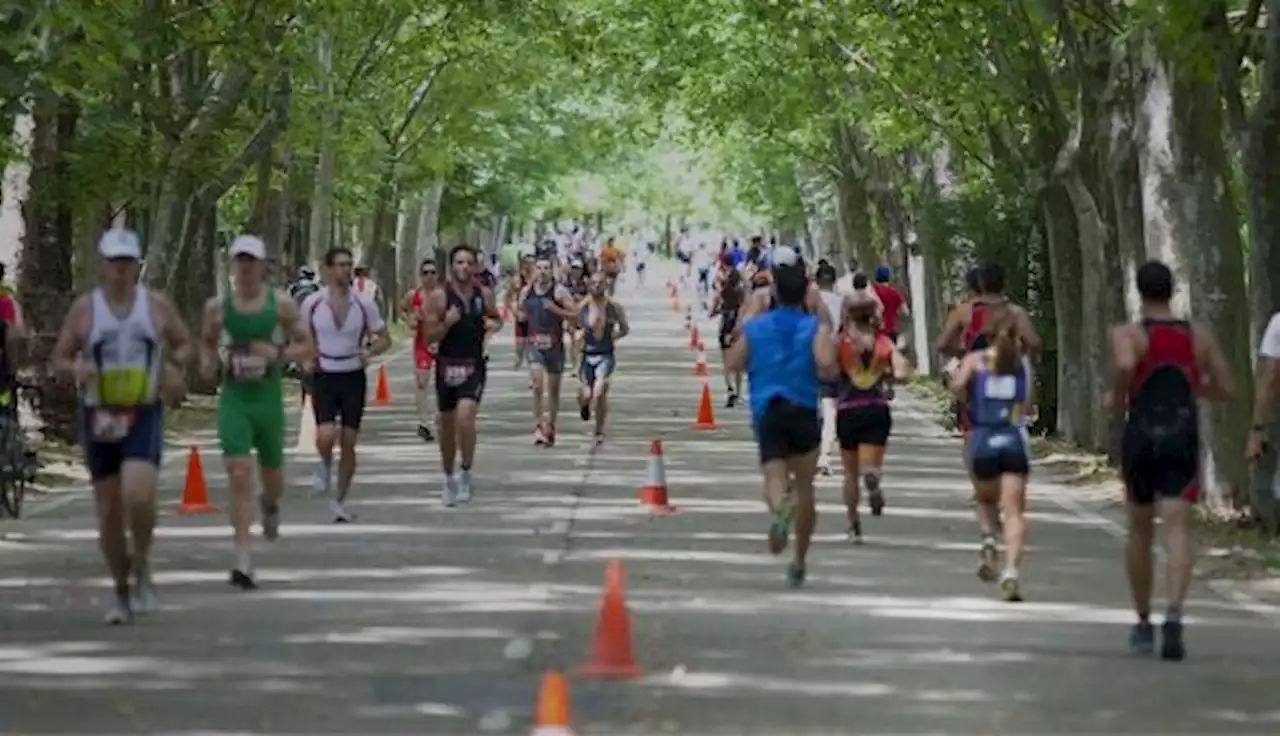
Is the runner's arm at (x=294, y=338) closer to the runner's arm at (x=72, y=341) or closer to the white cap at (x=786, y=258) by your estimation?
the runner's arm at (x=72, y=341)

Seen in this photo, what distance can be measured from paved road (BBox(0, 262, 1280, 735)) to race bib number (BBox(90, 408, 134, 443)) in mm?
916

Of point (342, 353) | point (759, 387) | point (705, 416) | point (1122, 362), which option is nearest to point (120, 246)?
point (759, 387)

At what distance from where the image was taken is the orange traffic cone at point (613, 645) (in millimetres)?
12000

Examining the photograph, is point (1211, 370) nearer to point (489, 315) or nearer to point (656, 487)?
point (656, 487)

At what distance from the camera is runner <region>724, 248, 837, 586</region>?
15.8m

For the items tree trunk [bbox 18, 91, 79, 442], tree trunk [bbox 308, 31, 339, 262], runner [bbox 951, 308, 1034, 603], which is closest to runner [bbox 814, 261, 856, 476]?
runner [bbox 951, 308, 1034, 603]

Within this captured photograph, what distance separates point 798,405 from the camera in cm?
1584

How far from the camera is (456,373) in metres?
21.1

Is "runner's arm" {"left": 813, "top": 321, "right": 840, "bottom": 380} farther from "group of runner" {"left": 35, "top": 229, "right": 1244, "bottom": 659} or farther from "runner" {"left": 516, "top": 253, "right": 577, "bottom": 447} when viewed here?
"runner" {"left": 516, "top": 253, "right": 577, "bottom": 447}

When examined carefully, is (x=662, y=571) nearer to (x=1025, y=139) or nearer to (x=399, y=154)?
(x=1025, y=139)

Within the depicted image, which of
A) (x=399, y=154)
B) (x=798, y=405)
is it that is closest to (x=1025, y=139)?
(x=798, y=405)

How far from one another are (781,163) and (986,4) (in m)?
35.9

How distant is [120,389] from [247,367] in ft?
6.41

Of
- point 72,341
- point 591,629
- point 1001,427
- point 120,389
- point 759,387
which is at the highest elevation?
point 72,341
